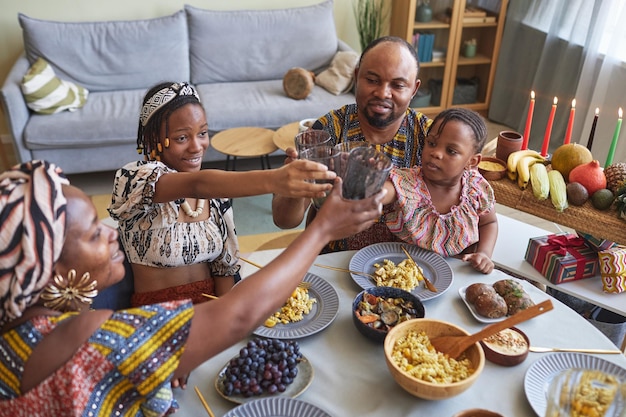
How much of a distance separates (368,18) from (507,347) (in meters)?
4.30

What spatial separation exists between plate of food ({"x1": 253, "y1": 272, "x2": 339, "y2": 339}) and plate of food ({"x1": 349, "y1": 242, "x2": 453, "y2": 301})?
0.11 meters

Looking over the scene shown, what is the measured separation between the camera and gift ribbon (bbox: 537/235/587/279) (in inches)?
76.9

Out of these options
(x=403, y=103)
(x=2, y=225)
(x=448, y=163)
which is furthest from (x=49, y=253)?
(x=403, y=103)

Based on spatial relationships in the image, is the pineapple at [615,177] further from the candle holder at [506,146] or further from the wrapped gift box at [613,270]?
the candle holder at [506,146]

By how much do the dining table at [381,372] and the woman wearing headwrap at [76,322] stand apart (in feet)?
0.16

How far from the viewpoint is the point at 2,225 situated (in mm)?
867

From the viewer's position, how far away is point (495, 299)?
148 cm

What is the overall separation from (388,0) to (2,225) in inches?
196

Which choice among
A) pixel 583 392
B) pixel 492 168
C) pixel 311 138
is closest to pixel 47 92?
pixel 311 138

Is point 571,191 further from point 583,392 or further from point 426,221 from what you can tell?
point 583,392

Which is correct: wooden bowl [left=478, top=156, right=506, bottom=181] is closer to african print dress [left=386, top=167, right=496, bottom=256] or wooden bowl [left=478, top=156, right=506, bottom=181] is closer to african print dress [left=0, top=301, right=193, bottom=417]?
african print dress [left=386, top=167, right=496, bottom=256]

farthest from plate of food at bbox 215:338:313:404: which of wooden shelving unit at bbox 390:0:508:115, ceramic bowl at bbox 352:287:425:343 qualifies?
wooden shelving unit at bbox 390:0:508:115

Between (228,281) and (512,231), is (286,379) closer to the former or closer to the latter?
(228,281)

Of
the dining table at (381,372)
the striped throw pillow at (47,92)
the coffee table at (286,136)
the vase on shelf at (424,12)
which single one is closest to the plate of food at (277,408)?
the dining table at (381,372)
